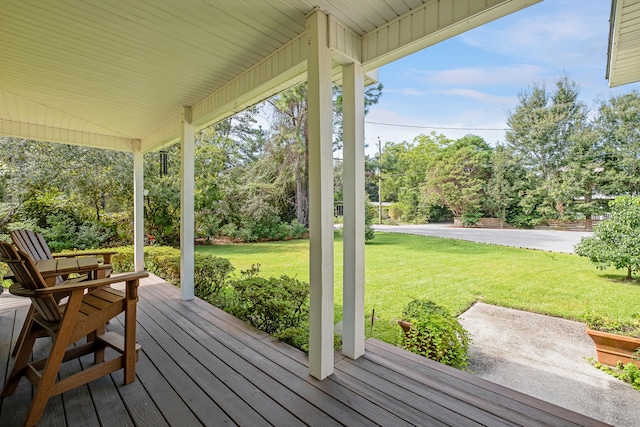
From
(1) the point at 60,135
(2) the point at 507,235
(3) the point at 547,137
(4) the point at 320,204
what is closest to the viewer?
(4) the point at 320,204

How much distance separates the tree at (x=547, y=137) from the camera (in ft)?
16.2

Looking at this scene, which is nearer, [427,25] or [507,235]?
[427,25]

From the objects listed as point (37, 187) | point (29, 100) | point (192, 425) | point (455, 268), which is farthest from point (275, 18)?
point (37, 187)

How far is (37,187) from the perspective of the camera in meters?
6.95

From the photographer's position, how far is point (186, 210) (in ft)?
12.6

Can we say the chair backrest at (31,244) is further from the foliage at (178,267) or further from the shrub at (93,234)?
the shrub at (93,234)

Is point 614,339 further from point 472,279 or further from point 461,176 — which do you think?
point 461,176

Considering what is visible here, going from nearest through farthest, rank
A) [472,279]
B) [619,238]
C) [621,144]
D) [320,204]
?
[320,204] → [619,238] → [621,144] → [472,279]

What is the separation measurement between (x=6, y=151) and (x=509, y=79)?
1227cm

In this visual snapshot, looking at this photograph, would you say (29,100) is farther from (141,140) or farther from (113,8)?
(113,8)

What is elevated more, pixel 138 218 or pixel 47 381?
pixel 138 218

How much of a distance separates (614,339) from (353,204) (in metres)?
2.55

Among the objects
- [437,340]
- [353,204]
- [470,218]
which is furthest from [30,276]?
[470,218]

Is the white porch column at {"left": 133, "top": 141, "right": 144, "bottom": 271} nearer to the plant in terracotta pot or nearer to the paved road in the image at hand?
the plant in terracotta pot
